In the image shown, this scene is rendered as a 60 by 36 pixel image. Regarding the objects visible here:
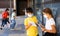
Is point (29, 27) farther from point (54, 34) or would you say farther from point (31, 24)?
point (54, 34)

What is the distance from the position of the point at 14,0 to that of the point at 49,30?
2633 centimetres

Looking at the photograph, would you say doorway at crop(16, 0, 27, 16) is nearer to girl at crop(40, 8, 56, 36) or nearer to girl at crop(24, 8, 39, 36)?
girl at crop(24, 8, 39, 36)

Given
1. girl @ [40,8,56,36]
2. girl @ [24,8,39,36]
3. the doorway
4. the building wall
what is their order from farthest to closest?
the doorway → the building wall → girl @ [24,8,39,36] → girl @ [40,8,56,36]

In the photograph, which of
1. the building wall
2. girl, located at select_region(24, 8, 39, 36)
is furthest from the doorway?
girl, located at select_region(24, 8, 39, 36)

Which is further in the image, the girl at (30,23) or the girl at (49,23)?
the girl at (30,23)

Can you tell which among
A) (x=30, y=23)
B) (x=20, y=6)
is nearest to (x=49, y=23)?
(x=30, y=23)

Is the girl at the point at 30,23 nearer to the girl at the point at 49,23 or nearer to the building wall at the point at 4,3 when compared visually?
the girl at the point at 49,23

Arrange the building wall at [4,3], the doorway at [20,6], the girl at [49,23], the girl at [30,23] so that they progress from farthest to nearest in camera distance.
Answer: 1. the doorway at [20,6]
2. the building wall at [4,3]
3. the girl at [30,23]
4. the girl at [49,23]

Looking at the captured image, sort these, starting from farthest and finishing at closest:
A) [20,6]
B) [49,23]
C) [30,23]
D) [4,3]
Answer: [20,6]
[4,3]
[30,23]
[49,23]

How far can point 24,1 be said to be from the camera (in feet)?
109

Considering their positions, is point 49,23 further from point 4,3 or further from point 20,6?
point 20,6

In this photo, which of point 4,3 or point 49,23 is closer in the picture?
point 49,23

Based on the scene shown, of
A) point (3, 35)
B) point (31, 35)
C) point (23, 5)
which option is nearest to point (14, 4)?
point (23, 5)

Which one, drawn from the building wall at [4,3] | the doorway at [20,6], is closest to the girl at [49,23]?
the building wall at [4,3]
